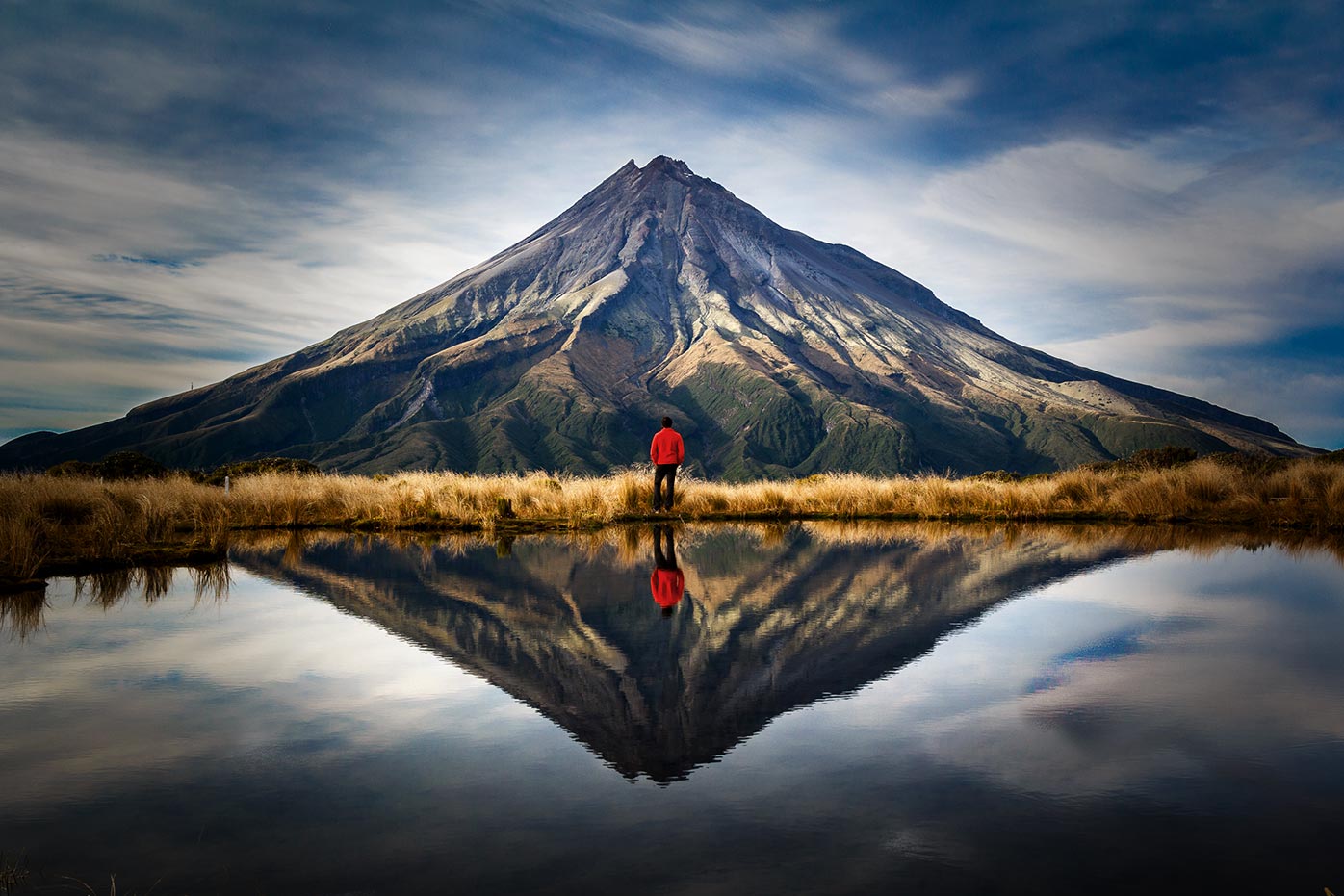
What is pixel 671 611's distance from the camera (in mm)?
7625

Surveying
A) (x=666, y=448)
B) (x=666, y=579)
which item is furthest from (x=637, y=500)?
(x=666, y=579)

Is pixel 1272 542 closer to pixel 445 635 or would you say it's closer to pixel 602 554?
pixel 602 554

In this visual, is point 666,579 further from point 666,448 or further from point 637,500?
point 637,500

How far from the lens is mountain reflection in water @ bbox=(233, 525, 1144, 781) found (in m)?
4.75

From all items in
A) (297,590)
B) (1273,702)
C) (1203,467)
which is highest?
(1203,467)

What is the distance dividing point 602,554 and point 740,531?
16.4 feet

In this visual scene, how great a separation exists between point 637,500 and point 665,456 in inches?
87.0

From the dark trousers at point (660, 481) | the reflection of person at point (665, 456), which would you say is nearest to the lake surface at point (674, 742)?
the reflection of person at point (665, 456)

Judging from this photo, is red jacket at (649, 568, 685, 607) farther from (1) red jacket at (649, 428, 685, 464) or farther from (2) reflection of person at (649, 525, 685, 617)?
(1) red jacket at (649, 428, 685, 464)

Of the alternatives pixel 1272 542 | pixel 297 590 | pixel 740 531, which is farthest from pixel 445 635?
pixel 1272 542

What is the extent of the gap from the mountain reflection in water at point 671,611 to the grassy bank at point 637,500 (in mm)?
3092

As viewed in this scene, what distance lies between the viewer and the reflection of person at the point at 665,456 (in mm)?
17969

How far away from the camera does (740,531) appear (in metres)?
16.8

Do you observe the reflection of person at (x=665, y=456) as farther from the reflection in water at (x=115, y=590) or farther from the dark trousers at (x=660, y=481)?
the reflection in water at (x=115, y=590)
